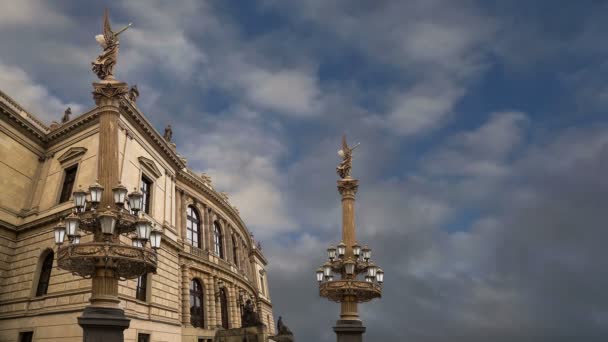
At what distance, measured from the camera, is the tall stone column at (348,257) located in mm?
17500

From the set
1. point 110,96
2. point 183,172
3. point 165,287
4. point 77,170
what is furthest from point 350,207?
point 183,172

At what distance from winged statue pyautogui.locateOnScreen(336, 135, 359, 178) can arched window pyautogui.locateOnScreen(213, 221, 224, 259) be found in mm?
22516

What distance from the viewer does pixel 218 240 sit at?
4312cm

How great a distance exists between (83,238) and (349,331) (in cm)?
1381

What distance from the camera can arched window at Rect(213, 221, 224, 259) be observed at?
42.2 meters

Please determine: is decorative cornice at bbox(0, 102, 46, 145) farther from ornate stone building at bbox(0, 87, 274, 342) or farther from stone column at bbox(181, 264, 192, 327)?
stone column at bbox(181, 264, 192, 327)

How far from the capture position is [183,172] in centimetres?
3625

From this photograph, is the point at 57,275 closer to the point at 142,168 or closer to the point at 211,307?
the point at 142,168

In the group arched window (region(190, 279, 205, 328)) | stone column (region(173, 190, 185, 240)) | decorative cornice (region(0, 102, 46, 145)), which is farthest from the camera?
stone column (region(173, 190, 185, 240))

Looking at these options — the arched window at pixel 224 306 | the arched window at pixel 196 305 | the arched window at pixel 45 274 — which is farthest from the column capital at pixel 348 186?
the arched window at pixel 224 306

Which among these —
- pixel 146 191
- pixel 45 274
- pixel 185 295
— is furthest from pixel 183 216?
pixel 45 274

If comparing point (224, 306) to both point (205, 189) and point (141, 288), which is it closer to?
point (205, 189)

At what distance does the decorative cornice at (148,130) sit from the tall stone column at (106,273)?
12.0 m

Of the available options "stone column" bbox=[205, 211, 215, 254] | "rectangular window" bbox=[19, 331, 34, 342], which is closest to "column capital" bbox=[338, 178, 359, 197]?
"rectangular window" bbox=[19, 331, 34, 342]
